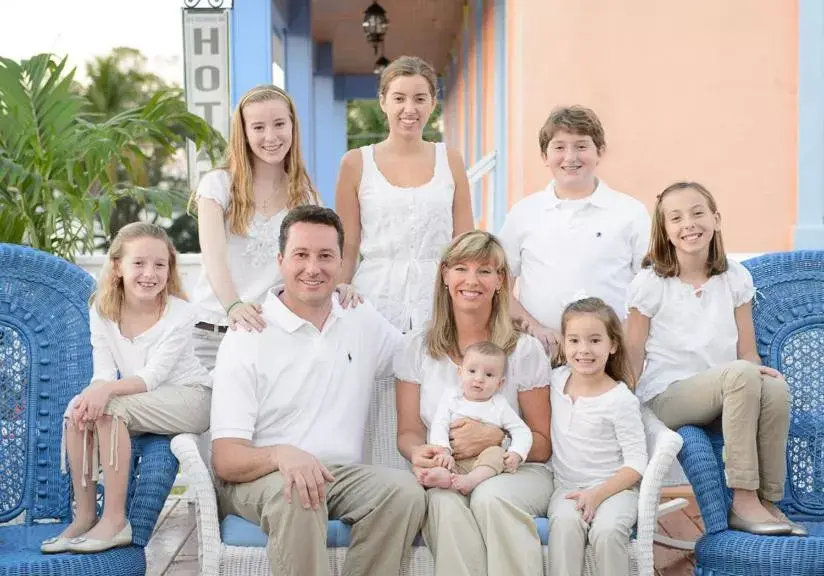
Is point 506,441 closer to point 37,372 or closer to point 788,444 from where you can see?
point 788,444

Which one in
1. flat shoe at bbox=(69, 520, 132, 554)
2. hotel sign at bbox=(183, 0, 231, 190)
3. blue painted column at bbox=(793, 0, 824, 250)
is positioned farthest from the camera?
hotel sign at bbox=(183, 0, 231, 190)

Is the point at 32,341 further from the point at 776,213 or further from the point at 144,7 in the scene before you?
the point at 144,7

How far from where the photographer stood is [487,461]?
2770 mm

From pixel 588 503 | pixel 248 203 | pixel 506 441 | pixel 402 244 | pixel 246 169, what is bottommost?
pixel 588 503

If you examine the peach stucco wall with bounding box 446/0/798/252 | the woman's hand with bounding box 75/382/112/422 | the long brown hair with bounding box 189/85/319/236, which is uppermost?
the peach stucco wall with bounding box 446/0/798/252

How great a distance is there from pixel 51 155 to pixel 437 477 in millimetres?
2608

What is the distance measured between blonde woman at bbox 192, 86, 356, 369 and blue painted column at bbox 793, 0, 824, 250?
4038 mm

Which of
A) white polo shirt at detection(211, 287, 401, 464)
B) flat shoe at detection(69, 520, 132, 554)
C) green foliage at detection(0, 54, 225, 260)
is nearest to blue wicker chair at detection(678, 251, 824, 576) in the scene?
white polo shirt at detection(211, 287, 401, 464)

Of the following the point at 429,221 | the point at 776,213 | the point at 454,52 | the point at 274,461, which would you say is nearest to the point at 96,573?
the point at 274,461

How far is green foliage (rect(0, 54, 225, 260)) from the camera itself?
4.41 m

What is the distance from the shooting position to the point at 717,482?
2.83 meters

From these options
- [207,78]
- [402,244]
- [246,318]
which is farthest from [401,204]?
[207,78]

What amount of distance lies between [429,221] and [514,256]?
349 millimetres

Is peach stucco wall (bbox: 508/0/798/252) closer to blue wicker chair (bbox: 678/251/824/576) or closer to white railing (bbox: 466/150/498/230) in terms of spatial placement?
white railing (bbox: 466/150/498/230)
